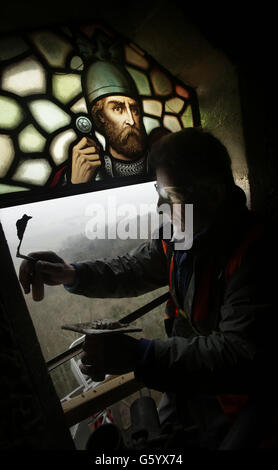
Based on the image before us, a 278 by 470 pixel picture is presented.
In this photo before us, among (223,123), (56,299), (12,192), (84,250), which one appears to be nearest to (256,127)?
(223,123)

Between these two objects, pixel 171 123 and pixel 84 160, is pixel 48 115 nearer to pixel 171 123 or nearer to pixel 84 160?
pixel 84 160

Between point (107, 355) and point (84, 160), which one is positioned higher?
point (84, 160)

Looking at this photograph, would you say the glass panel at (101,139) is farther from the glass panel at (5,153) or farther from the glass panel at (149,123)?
the glass panel at (5,153)

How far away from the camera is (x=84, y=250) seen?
4117mm

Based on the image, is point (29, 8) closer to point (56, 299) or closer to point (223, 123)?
point (223, 123)

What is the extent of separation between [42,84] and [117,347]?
177 centimetres

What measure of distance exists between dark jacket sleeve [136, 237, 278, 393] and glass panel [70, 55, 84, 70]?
6.15 ft

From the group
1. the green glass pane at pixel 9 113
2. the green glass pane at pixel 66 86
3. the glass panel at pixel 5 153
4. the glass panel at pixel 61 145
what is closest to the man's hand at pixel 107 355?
the glass panel at pixel 5 153

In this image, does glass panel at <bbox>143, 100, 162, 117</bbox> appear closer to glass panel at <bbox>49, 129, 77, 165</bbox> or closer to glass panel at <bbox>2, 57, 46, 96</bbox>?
glass panel at <bbox>49, 129, 77, 165</bbox>

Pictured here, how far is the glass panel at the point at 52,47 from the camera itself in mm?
1525

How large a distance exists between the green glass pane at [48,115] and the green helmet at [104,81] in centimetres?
26

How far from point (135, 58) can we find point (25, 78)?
947 mm

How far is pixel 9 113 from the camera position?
1491mm

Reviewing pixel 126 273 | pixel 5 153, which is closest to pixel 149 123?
pixel 5 153
